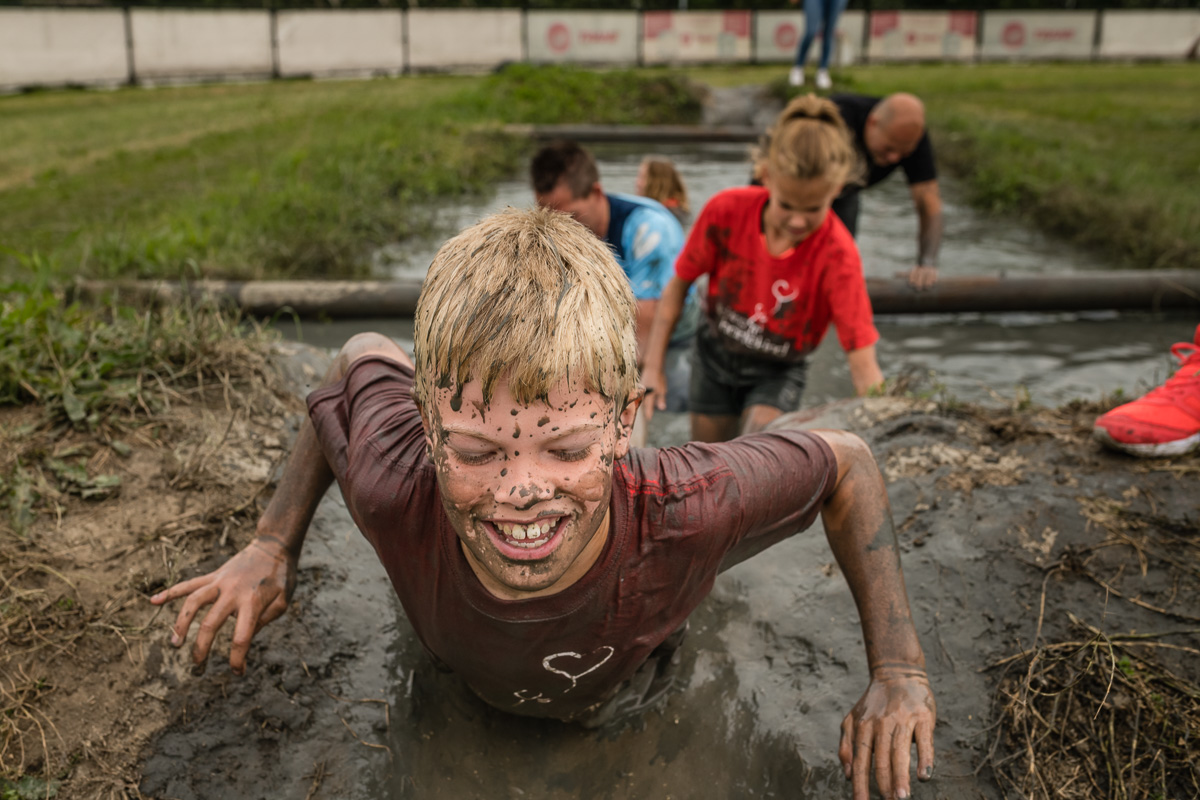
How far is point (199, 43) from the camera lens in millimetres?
22438

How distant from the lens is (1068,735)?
2338 millimetres

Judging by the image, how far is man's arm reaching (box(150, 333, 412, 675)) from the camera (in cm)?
219

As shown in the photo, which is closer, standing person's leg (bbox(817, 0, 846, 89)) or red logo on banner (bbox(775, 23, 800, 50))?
standing person's leg (bbox(817, 0, 846, 89))

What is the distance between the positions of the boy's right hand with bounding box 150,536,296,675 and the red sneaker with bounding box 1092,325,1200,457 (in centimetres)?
264

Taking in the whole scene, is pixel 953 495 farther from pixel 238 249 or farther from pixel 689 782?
pixel 238 249

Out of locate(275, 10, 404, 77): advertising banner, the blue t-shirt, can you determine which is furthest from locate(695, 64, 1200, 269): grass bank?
locate(275, 10, 404, 77): advertising banner

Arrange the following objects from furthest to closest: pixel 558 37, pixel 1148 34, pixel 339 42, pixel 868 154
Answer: pixel 1148 34
pixel 558 37
pixel 339 42
pixel 868 154

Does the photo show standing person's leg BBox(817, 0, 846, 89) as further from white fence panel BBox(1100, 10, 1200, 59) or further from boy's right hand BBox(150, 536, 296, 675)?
white fence panel BBox(1100, 10, 1200, 59)

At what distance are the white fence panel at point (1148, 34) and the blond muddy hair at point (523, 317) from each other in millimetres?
32615

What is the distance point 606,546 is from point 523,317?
603 millimetres

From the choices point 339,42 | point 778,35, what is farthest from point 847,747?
point 778,35

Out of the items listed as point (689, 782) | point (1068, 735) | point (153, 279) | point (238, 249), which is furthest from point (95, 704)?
point (238, 249)

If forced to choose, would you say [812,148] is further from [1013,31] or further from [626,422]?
[1013,31]

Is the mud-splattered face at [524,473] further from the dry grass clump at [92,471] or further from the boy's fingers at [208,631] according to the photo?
the dry grass clump at [92,471]
